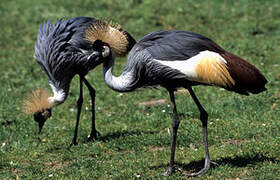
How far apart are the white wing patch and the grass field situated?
3.60 ft

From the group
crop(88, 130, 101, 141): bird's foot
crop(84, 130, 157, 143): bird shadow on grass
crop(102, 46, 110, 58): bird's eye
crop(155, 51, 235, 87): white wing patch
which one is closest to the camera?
crop(155, 51, 235, 87): white wing patch

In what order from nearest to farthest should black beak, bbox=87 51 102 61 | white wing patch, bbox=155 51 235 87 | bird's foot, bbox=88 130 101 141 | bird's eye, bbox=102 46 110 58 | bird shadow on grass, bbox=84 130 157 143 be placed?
white wing patch, bbox=155 51 235 87
bird's eye, bbox=102 46 110 58
black beak, bbox=87 51 102 61
bird shadow on grass, bbox=84 130 157 143
bird's foot, bbox=88 130 101 141

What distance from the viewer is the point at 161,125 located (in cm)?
859

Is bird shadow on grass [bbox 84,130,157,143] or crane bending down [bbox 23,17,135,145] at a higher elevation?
crane bending down [bbox 23,17,135,145]

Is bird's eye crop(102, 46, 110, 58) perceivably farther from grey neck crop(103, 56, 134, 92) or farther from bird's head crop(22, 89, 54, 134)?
bird's head crop(22, 89, 54, 134)

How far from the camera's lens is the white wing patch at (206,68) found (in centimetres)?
606

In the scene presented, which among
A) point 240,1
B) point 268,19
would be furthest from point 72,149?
point 240,1

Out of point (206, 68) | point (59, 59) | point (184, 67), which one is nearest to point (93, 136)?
point (59, 59)

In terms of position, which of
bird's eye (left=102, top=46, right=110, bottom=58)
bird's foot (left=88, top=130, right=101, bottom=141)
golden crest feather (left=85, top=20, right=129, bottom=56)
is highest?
golden crest feather (left=85, top=20, right=129, bottom=56)

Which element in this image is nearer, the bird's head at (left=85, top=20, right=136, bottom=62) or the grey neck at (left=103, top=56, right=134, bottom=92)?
the grey neck at (left=103, top=56, right=134, bottom=92)

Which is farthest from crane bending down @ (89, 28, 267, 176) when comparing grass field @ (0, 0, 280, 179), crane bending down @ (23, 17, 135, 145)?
crane bending down @ (23, 17, 135, 145)

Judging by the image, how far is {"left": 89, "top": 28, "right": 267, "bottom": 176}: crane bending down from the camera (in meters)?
6.09

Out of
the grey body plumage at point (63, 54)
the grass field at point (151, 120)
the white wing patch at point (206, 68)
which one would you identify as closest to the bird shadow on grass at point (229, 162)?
the grass field at point (151, 120)

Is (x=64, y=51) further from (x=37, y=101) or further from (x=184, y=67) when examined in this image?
(x=184, y=67)
